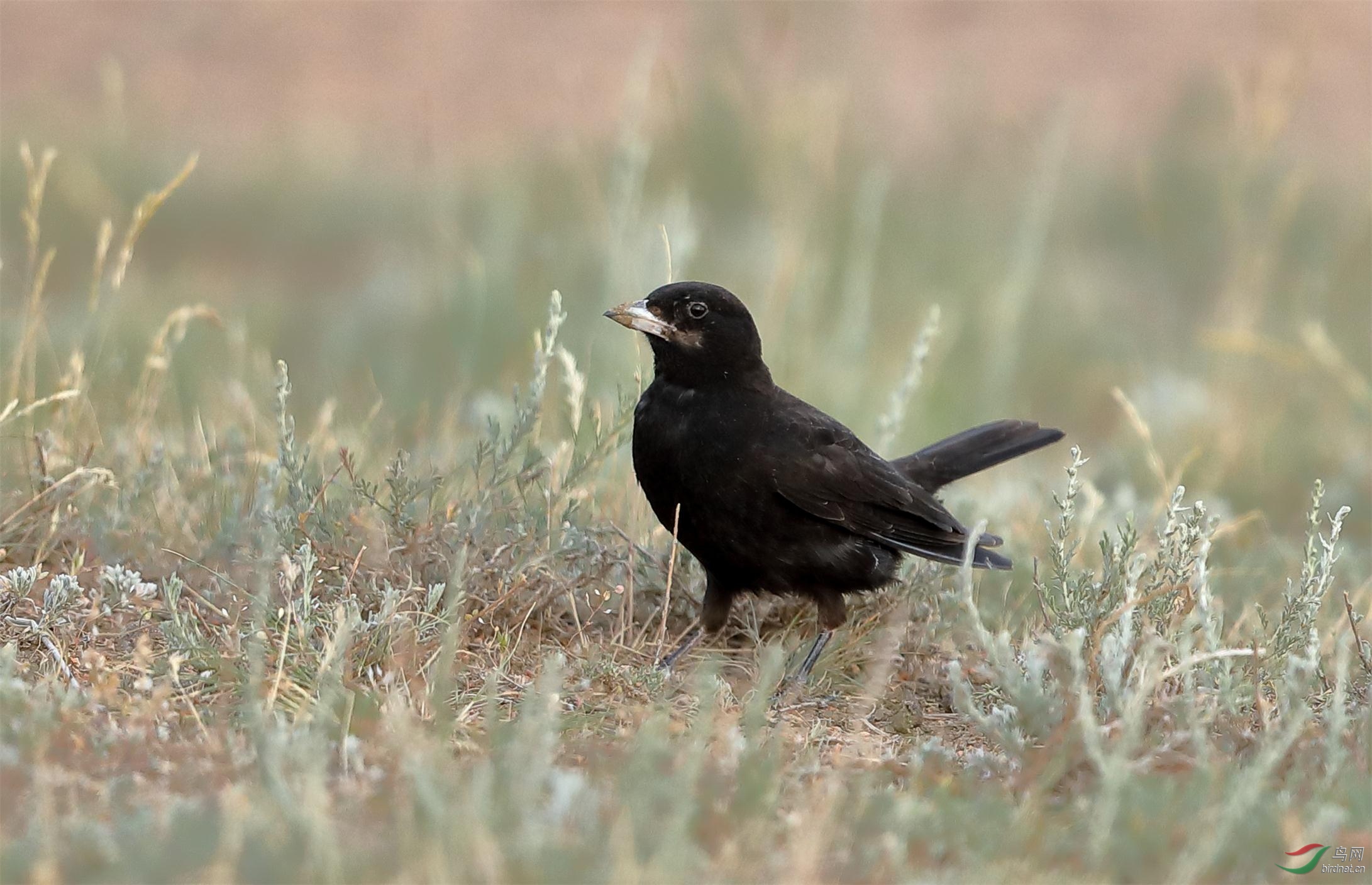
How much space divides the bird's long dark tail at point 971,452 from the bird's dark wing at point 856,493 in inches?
17.4

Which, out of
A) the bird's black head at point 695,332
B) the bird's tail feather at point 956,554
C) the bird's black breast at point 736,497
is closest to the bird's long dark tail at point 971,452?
the bird's tail feather at point 956,554

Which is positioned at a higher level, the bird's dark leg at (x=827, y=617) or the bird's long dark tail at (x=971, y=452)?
the bird's long dark tail at (x=971, y=452)

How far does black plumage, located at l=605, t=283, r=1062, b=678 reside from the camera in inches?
177

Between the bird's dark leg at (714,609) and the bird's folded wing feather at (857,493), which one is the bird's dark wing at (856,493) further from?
the bird's dark leg at (714,609)

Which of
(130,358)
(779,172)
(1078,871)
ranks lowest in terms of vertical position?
(130,358)

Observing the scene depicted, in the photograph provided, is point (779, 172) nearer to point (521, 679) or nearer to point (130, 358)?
point (130, 358)

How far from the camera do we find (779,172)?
26.3 feet

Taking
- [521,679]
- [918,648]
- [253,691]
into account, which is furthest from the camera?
[918,648]

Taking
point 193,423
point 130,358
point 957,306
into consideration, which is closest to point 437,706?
point 193,423

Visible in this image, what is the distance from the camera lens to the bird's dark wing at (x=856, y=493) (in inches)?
182

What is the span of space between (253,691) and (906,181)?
33.9ft

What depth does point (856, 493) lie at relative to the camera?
4.74 meters

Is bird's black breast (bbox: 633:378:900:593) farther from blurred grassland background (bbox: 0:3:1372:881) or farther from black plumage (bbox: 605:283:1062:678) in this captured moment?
blurred grassland background (bbox: 0:3:1372:881)

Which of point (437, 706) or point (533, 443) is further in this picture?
point (533, 443)
